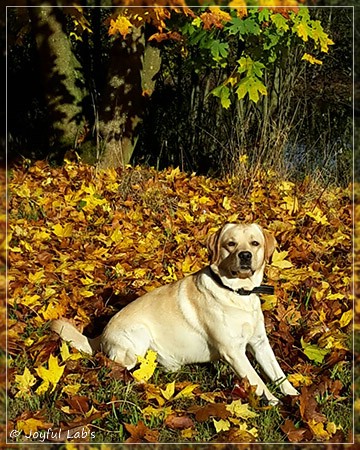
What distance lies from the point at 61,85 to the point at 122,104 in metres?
0.76

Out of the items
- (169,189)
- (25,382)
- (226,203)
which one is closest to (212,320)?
(25,382)

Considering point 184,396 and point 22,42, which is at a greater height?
point 22,42

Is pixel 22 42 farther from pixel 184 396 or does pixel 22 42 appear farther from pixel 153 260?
pixel 184 396

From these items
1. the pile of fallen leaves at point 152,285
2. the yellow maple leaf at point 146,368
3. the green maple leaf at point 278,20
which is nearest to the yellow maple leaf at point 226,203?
the pile of fallen leaves at point 152,285

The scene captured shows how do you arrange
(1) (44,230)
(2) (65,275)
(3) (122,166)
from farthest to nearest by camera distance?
(3) (122,166) → (1) (44,230) → (2) (65,275)

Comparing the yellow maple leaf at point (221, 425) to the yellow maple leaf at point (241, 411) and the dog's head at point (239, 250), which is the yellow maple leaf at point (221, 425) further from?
the dog's head at point (239, 250)

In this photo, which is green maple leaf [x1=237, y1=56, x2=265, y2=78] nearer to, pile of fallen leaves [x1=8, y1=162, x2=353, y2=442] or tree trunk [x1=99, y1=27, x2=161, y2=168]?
pile of fallen leaves [x1=8, y1=162, x2=353, y2=442]

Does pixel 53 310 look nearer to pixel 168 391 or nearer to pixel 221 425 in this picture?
pixel 168 391

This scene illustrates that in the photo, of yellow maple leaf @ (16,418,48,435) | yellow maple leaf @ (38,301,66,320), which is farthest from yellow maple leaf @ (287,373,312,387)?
yellow maple leaf @ (38,301,66,320)

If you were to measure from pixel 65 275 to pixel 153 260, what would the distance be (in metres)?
0.60

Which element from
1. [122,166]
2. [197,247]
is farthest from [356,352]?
[122,166]

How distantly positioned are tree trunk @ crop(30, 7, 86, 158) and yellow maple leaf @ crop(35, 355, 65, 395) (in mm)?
4002

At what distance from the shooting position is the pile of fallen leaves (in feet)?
9.17

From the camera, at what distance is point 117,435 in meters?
2.74
